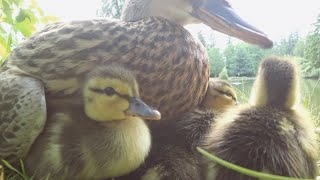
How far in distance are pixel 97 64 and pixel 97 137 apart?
0.26 meters

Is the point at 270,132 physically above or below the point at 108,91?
below

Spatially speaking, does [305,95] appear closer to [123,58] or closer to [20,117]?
[123,58]

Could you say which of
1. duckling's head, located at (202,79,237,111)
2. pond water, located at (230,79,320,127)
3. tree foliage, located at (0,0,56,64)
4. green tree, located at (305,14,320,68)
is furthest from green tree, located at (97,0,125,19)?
duckling's head, located at (202,79,237,111)

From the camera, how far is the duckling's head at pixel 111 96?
1.23 metres

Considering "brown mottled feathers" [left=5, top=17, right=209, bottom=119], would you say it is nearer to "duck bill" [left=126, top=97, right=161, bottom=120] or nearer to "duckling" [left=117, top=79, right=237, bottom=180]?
"duckling" [left=117, top=79, right=237, bottom=180]

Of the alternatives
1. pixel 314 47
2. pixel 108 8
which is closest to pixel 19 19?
pixel 108 8

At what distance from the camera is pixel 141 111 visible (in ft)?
3.92

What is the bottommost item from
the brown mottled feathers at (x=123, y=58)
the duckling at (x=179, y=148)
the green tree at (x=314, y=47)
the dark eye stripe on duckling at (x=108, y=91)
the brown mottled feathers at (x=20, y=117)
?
the duckling at (x=179, y=148)

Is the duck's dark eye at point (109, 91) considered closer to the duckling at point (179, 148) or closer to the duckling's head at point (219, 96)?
the duckling at point (179, 148)

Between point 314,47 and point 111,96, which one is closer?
point 111,96

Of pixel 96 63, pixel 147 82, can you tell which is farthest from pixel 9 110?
pixel 147 82

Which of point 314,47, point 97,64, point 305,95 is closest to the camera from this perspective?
point 97,64

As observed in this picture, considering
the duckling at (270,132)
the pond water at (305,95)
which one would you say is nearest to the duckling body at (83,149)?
the duckling at (270,132)

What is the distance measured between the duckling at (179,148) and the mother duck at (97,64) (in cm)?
6
